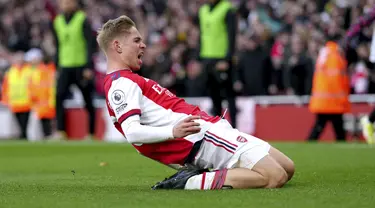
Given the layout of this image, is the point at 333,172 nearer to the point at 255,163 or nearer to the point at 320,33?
the point at 255,163

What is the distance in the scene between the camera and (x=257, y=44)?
18625 mm

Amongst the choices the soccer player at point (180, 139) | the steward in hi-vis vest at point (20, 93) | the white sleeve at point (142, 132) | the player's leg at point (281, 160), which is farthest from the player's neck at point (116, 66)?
the steward in hi-vis vest at point (20, 93)

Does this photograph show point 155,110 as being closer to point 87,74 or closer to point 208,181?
point 208,181

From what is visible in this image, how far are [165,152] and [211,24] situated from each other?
28.3 feet

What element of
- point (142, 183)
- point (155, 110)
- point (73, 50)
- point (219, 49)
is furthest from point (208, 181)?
point (73, 50)

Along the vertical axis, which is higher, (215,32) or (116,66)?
(116,66)

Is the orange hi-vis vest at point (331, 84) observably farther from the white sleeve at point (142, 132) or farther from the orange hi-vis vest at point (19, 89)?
the white sleeve at point (142, 132)

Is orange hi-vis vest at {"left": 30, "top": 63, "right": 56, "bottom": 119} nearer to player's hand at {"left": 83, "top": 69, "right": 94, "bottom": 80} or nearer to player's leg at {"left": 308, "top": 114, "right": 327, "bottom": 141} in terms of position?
player's hand at {"left": 83, "top": 69, "right": 94, "bottom": 80}

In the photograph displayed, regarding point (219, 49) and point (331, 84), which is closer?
point (219, 49)

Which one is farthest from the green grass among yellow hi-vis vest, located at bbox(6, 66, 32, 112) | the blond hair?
yellow hi-vis vest, located at bbox(6, 66, 32, 112)

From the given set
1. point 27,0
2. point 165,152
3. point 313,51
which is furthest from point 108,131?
point 165,152

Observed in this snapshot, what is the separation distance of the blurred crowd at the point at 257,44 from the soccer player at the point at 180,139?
8.44m

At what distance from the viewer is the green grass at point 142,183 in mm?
5219

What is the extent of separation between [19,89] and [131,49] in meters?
14.6
